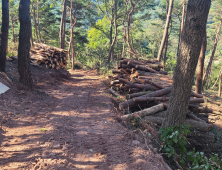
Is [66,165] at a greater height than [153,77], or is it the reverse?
[153,77]

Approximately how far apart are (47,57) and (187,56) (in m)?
11.6

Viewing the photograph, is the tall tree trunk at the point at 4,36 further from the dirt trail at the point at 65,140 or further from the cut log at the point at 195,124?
the cut log at the point at 195,124

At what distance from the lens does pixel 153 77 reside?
8859 mm

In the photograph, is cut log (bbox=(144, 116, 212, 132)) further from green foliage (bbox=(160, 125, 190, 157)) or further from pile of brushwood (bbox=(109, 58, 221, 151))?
green foliage (bbox=(160, 125, 190, 157))

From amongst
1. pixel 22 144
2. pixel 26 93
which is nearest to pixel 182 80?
pixel 22 144

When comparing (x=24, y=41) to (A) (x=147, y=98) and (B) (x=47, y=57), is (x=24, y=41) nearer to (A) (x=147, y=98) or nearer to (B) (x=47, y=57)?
(A) (x=147, y=98)

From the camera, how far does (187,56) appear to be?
12.6ft

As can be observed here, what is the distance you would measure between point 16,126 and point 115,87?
6.19 m

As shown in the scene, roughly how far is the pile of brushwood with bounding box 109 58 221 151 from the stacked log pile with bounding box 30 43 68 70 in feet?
20.2

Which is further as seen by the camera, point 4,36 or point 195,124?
point 4,36

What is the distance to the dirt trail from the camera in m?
3.05

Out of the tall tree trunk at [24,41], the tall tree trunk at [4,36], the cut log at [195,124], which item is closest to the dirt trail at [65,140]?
the tall tree trunk at [24,41]

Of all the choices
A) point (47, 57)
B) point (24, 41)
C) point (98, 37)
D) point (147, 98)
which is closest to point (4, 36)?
point (24, 41)

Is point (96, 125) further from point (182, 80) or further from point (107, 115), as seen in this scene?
point (182, 80)
